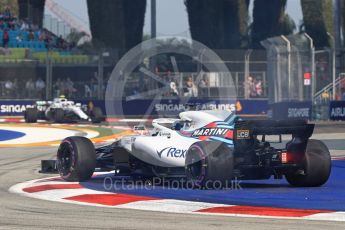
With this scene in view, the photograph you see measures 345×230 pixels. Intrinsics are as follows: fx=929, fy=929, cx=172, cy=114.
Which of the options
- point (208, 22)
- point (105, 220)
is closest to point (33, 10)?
point (208, 22)

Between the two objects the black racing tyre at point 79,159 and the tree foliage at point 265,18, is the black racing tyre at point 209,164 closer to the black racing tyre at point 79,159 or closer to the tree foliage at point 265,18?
the black racing tyre at point 79,159

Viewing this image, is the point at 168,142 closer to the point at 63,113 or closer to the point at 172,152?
the point at 172,152

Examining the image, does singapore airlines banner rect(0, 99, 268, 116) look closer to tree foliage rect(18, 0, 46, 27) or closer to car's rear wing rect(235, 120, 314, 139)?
tree foliage rect(18, 0, 46, 27)

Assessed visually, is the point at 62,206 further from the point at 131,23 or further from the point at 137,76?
the point at 131,23

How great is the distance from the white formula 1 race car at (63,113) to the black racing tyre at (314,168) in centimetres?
2379

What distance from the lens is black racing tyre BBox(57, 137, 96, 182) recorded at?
13336mm

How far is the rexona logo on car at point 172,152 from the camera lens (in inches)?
499

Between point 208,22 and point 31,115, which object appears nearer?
point 31,115

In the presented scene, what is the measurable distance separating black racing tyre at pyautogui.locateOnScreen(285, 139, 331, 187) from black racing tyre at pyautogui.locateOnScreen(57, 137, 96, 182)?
113 inches

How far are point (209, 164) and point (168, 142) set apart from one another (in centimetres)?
121

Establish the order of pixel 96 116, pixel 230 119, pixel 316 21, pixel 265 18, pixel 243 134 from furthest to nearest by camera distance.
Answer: pixel 265 18, pixel 316 21, pixel 96 116, pixel 230 119, pixel 243 134

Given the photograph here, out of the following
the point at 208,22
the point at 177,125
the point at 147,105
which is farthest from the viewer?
the point at 208,22

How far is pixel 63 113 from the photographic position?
1438 inches

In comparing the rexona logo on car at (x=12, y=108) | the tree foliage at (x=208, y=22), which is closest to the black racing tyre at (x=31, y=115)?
the rexona logo on car at (x=12, y=108)
